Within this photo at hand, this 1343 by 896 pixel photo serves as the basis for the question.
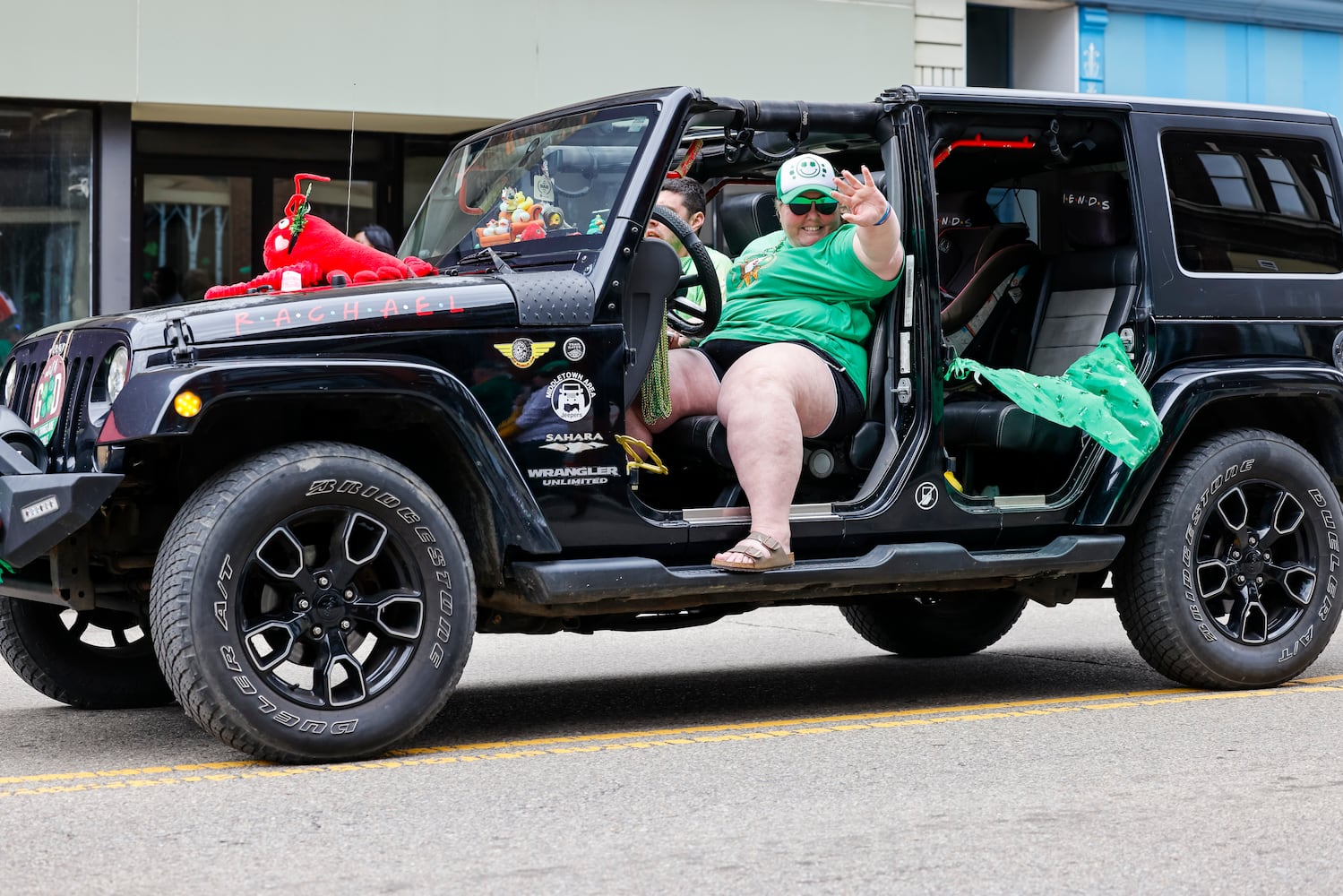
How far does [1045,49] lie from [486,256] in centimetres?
1318

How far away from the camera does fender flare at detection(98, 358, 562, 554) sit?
4.73 metres

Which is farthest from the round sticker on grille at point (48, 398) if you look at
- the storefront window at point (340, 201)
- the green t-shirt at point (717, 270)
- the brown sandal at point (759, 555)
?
the storefront window at point (340, 201)

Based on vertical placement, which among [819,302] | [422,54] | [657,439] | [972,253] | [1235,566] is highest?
[422,54]

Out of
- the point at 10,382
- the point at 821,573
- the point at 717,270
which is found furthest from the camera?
the point at 717,270

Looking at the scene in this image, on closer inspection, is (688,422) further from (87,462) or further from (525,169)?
(87,462)

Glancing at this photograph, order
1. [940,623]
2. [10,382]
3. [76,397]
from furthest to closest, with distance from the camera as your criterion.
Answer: [940,623], [10,382], [76,397]

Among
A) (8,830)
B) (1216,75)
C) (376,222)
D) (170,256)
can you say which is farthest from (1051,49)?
(8,830)

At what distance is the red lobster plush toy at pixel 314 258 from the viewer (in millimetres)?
5742

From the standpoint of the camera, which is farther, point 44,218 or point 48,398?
point 44,218

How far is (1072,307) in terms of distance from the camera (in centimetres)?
686

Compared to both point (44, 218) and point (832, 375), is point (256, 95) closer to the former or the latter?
point (44, 218)

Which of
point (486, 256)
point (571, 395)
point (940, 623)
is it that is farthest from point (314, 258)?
point (940, 623)

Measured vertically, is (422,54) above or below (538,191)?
above

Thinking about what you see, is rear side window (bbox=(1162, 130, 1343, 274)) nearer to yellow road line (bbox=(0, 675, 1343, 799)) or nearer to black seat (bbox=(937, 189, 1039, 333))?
black seat (bbox=(937, 189, 1039, 333))
